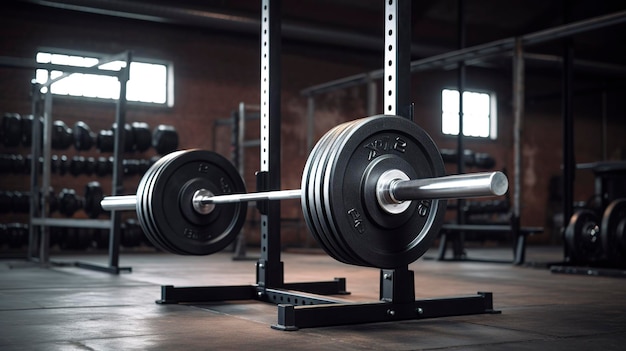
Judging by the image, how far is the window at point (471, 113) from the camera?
10.5m

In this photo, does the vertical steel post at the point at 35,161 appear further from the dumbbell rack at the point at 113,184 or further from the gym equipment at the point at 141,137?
the gym equipment at the point at 141,137

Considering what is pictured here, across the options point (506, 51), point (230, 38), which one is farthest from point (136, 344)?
point (230, 38)

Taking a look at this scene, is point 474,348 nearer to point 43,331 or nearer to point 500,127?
point 43,331

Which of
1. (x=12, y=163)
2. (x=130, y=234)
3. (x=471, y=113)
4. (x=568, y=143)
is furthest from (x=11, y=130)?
(x=471, y=113)

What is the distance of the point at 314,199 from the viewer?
85.0 inches

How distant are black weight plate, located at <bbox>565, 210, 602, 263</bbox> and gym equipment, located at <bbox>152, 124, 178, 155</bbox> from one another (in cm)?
400

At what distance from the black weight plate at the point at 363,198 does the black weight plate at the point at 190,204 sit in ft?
3.65

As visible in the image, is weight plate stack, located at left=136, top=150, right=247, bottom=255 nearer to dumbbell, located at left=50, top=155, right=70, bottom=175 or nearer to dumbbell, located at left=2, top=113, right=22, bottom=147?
dumbbell, located at left=2, top=113, right=22, bottom=147

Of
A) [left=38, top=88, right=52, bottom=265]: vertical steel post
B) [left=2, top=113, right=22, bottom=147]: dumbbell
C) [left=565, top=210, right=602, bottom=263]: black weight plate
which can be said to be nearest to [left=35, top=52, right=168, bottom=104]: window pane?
[left=2, top=113, right=22, bottom=147]: dumbbell

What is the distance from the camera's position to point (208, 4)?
27.0ft

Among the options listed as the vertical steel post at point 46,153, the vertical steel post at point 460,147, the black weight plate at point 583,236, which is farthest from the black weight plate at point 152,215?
the vertical steel post at point 460,147

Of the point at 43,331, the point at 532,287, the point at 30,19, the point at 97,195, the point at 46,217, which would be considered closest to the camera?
the point at 43,331

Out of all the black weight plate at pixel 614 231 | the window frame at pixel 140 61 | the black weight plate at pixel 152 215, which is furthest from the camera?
the window frame at pixel 140 61

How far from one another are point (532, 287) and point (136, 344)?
2543mm
